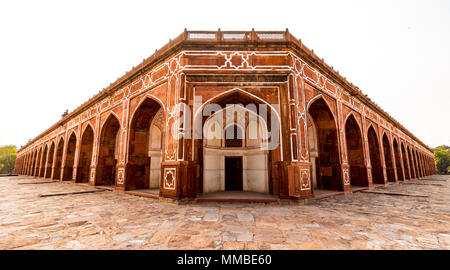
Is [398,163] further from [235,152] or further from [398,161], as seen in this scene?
[235,152]

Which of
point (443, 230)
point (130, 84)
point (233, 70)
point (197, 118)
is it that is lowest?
point (443, 230)

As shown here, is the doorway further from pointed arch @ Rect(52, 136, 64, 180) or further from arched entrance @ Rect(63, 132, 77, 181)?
pointed arch @ Rect(52, 136, 64, 180)

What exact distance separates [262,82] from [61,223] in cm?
682

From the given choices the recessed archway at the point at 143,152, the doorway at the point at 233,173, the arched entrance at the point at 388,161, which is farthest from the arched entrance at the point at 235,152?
the arched entrance at the point at 388,161

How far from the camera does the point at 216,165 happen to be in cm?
952

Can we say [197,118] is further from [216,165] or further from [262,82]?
[216,165]

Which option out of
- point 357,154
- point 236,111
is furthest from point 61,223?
point 357,154

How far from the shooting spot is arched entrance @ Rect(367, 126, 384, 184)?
1270 centimetres

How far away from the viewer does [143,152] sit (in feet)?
30.9

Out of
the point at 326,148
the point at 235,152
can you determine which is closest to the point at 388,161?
the point at 326,148

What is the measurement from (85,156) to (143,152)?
7.33 m

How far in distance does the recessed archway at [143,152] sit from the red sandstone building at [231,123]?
5cm

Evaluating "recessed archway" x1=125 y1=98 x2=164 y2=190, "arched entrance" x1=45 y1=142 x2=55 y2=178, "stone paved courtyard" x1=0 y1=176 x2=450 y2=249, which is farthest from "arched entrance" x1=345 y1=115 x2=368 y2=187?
"arched entrance" x1=45 y1=142 x2=55 y2=178

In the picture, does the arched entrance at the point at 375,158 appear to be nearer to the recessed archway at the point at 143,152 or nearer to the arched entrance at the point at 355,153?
the arched entrance at the point at 355,153
